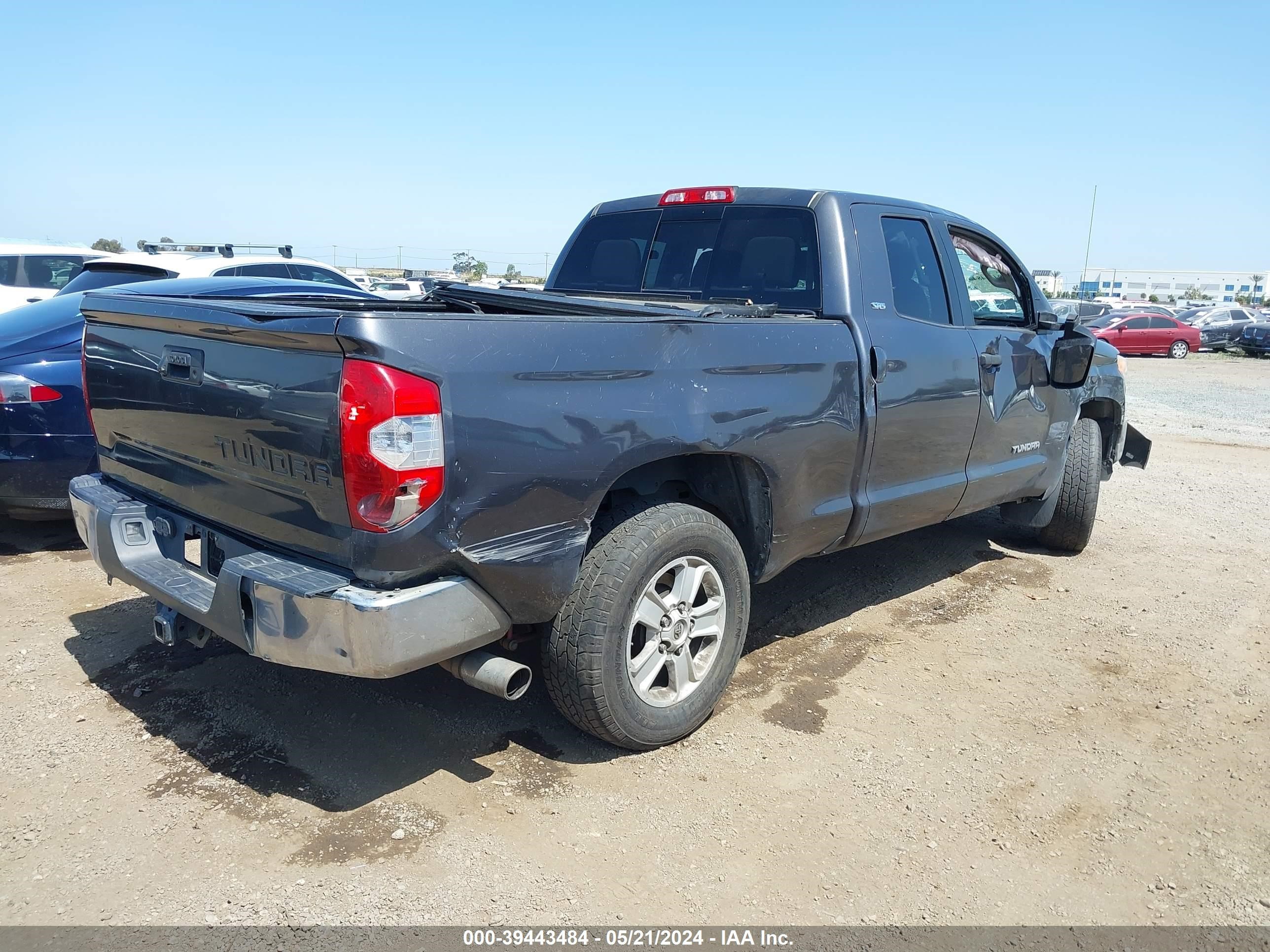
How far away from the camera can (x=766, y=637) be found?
4.58 m

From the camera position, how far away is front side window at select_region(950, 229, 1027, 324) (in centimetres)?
485

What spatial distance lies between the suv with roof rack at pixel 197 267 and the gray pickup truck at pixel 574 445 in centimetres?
441

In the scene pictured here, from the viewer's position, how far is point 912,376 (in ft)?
13.7

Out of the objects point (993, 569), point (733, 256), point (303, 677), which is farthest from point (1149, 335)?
point (303, 677)

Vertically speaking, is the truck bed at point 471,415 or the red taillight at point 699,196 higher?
the red taillight at point 699,196

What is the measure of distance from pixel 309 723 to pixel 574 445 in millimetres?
1592

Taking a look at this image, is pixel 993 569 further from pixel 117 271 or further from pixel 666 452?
pixel 117 271

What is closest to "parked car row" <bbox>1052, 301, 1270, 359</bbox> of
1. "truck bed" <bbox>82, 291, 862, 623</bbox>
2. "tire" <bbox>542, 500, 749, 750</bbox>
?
"truck bed" <bbox>82, 291, 862, 623</bbox>

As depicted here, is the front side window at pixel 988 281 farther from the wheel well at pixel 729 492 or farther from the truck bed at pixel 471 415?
the wheel well at pixel 729 492

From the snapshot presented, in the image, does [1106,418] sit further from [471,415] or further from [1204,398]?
[1204,398]

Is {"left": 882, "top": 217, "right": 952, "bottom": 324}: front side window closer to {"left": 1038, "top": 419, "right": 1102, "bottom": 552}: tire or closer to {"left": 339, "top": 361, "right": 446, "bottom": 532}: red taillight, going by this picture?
{"left": 1038, "top": 419, "right": 1102, "bottom": 552}: tire

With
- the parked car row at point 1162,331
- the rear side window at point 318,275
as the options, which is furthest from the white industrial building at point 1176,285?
the rear side window at point 318,275

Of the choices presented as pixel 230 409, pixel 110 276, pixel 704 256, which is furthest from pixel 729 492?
pixel 110 276

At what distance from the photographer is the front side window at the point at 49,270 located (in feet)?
38.1
